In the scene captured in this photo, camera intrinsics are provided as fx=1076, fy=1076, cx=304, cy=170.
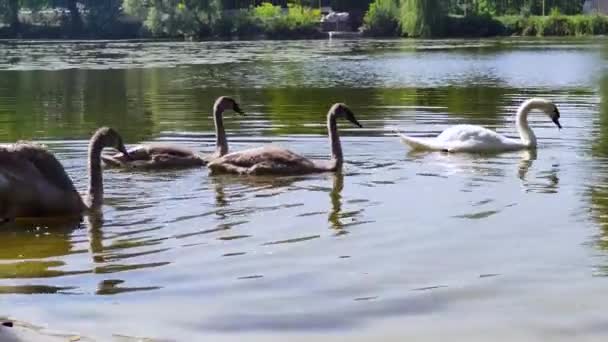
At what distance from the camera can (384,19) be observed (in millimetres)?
92500

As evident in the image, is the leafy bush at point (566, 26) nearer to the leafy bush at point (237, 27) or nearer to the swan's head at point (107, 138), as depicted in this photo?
the leafy bush at point (237, 27)

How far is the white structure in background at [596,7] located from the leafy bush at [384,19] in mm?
31595

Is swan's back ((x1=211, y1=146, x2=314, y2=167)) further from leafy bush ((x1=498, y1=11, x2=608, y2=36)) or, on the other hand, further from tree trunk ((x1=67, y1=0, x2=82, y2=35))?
tree trunk ((x1=67, y1=0, x2=82, y2=35))

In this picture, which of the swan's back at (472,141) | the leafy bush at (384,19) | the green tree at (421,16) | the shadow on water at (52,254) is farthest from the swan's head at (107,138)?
the leafy bush at (384,19)

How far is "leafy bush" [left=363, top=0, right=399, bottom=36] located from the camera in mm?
91812

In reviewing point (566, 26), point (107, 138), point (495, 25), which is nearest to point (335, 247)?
point (107, 138)

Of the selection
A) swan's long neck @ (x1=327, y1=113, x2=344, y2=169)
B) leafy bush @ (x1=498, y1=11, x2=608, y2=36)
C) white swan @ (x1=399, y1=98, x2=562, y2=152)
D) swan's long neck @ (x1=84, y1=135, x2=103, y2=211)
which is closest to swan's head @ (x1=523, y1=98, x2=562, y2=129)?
white swan @ (x1=399, y1=98, x2=562, y2=152)

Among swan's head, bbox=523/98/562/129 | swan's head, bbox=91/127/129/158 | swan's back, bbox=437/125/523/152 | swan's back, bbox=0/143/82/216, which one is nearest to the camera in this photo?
swan's back, bbox=0/143/82/216

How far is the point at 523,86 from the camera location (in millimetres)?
28375

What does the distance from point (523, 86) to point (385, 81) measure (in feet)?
14.7

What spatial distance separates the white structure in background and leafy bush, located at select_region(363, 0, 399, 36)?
31595 millimetres

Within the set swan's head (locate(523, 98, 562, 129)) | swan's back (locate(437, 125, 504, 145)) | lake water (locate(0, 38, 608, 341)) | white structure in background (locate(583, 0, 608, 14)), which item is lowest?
lake water (locate(0, 38, 608, 341))

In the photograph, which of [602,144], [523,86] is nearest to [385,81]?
[523,86]

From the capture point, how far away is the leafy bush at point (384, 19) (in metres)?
91.8
